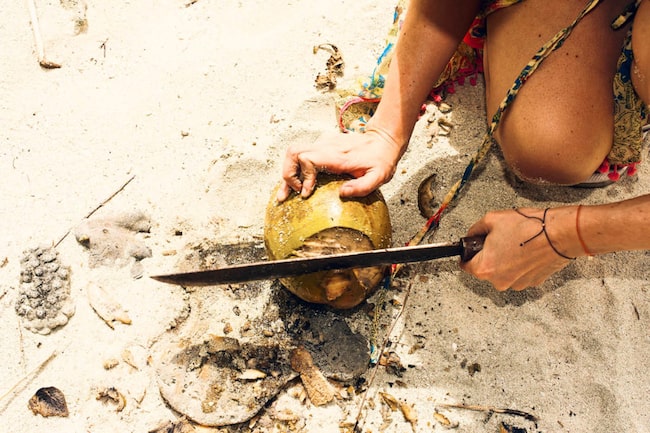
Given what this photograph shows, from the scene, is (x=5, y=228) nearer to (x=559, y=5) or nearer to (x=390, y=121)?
(x=390, y=121)

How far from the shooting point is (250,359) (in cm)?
166

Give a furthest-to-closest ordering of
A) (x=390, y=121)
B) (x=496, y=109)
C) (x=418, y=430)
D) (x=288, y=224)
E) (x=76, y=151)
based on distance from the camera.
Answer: (x=76, y=151)
(x=496, y=109)
(x=390, y=121)
(x=418, y=430)
(x=288, y=224)

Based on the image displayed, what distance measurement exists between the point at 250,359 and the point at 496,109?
4.29 ft

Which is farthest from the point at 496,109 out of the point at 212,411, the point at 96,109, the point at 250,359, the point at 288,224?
the point at 96,109

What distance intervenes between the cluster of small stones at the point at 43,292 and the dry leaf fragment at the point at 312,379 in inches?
34.2

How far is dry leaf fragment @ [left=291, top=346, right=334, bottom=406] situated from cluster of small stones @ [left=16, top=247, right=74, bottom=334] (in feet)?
2.85

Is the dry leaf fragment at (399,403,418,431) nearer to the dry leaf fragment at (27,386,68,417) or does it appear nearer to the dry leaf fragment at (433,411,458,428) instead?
the dry leaf fragment at (433,411,458,428)

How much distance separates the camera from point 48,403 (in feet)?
5.36

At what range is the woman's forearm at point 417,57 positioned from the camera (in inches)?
66.3

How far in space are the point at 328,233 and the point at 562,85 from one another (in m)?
0.95

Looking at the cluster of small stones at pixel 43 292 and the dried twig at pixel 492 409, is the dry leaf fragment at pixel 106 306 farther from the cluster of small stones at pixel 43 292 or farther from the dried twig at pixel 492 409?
the dried twig at pixel 492 409

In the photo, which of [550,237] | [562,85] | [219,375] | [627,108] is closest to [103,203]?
[219,375]

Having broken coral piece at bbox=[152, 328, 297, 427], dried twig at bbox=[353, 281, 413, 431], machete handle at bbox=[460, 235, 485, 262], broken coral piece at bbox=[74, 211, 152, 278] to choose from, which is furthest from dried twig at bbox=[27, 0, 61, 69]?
machete handle at bbox=[460, 235, 485, 262]

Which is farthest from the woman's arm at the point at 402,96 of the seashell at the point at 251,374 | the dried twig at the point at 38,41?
the dried twig at the point at 38,41
